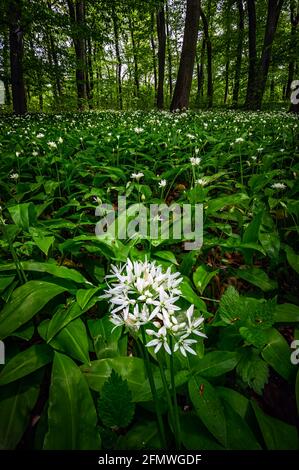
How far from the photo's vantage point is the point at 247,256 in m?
1.93

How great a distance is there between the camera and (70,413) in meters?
1.08

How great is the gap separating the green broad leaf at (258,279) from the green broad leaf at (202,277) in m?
0.20

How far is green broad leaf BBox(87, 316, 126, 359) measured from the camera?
4.59 feet

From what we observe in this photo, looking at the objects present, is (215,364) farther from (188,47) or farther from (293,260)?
(188,47)

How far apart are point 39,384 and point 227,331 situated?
3.06 ft

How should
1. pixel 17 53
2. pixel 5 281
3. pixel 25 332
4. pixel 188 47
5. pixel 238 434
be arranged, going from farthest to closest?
pixel 17 53, pixel 188 47, pixel 5 281, pixel 25 332, pixel 238 434

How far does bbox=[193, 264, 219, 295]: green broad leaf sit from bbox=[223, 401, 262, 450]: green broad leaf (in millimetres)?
705

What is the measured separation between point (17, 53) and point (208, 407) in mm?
13625

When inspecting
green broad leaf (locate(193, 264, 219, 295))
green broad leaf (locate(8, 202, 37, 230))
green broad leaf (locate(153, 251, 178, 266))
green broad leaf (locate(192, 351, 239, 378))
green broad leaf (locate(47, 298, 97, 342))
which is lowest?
green broad leaf (locate(192, 351, 239, 378))

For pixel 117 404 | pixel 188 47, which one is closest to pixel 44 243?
pixel 117 404

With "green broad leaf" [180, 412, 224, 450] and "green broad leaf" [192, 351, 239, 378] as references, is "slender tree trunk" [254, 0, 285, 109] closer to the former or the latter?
"green broad leaf" [192, 351, 239, 378]

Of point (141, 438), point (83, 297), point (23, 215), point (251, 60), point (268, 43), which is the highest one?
point (268, 43)

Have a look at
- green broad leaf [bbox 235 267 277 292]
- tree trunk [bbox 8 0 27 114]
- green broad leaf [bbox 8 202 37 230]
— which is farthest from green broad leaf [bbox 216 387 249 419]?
tree trunk [bbox 8 0 27 114]
